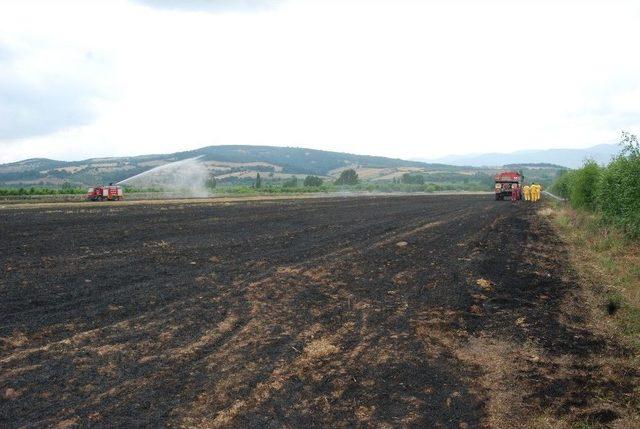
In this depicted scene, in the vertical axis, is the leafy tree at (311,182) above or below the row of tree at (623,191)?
below

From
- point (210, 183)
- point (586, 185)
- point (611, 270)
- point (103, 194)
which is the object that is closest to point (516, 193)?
point (586, 185)

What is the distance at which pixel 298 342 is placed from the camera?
25.4ft

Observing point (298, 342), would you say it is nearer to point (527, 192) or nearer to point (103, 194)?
point (527, 192)

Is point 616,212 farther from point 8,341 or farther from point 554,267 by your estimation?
point 8,341

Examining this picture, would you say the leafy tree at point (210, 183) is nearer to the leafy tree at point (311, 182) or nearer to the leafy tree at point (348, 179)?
the leafy tree at point (311, 182)

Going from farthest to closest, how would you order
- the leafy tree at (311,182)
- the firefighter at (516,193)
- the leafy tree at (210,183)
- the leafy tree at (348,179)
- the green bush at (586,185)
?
1. the leafy tree at (348,179)
2. the leafy tree at (311,182)
3. the leafy tree at (210,183)
4. the firefighter at (516,193)
5. the green bush at (586,185)

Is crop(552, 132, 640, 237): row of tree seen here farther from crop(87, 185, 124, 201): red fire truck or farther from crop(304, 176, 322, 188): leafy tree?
crop(304, 176, 322, 188): leafy tree

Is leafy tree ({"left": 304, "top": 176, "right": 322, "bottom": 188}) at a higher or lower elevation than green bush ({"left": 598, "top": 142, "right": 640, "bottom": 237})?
lower

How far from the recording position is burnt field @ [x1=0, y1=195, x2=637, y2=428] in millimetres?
5648

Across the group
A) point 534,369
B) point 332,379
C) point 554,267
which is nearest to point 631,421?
point 534,369

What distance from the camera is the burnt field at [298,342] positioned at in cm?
565

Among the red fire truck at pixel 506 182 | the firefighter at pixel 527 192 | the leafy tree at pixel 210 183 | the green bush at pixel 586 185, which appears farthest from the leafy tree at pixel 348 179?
the green bush at pixel 586 185

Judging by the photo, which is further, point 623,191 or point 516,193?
point 516,193

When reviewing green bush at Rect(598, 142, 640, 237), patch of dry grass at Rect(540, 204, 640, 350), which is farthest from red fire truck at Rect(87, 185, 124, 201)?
green bush at Rect(598, 142, 640, 237)
